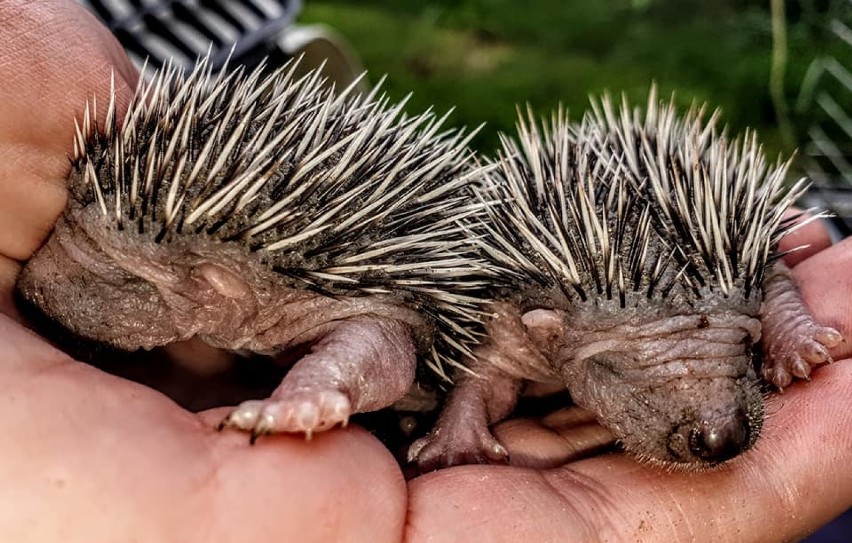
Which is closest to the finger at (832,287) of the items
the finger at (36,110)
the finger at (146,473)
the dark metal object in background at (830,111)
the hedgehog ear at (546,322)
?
the hedgehog ear at (546,322)

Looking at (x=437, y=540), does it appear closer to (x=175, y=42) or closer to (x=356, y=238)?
(x=356, y=238)

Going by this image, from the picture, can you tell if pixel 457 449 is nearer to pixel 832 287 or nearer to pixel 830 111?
pixel 832 287

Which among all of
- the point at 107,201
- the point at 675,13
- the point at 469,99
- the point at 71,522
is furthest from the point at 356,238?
the point at 675,13

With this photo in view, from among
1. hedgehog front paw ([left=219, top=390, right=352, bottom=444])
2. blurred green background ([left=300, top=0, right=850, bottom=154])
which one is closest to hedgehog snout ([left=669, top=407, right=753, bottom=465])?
hedgehog front paw ([left=219, top=390, right=352, bottom=444])

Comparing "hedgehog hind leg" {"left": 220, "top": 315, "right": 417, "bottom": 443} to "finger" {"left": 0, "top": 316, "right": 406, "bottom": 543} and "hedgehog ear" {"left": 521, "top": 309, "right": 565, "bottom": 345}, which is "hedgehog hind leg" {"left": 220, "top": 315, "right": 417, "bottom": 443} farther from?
"hedgehog ear" {"left": 521, "top": 309, "right": 565, "bottom": 345}

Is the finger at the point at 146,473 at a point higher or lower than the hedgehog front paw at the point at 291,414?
lower

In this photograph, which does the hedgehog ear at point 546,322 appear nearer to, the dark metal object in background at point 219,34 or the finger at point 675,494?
the finger at point 675,494
